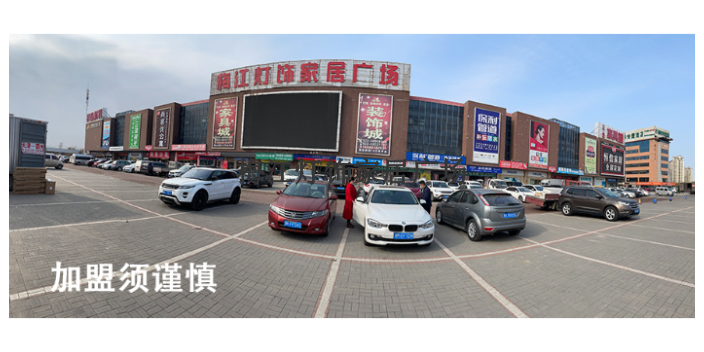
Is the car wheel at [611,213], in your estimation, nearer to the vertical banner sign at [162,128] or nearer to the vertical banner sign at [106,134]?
the vertical banner sign at [162,128]

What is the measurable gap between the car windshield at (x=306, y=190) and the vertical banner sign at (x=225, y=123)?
38697 millimetres

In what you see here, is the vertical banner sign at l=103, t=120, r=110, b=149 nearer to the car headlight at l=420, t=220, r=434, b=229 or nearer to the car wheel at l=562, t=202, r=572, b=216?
the car headlight at l=420, t=220, r=434, b=229

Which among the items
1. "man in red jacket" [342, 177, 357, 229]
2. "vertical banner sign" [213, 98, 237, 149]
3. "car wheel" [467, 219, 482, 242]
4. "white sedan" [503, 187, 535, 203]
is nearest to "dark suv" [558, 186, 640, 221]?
"white sedan" [503, 187, 535, 203]

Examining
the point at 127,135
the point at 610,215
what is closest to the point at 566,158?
the point at 610,215

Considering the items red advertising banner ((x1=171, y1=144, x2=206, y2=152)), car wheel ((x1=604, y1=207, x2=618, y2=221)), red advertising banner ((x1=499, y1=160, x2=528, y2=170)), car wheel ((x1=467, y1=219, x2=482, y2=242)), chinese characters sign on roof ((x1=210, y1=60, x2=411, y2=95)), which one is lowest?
car wheel ((x1=467, y1=219, x2=482, y2=242))

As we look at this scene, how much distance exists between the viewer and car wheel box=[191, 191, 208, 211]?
27.3 feet

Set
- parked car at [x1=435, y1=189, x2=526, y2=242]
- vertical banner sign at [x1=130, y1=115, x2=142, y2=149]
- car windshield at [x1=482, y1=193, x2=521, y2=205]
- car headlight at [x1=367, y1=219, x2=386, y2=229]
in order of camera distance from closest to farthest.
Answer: car headlight at [x1=367, y1=219, x2=386, y2=229]
parked car at [x1=435, y1=189, x2=526, y2=242]
car windshield at [x1=482, y1=193, x2=521, y2=205]
vertical banner sign at [x1=130, y1=115, x2=142, y2=149]

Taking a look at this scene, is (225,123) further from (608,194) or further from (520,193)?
(608,194)

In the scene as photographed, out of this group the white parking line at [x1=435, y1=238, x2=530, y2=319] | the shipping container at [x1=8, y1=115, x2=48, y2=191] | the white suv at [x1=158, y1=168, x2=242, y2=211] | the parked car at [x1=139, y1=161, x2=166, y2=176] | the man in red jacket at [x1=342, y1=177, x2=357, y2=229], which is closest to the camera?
the white parking line at [x1=435, y1=238, x2=530, y2=319]

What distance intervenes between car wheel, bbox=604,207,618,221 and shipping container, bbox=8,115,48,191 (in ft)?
78.9

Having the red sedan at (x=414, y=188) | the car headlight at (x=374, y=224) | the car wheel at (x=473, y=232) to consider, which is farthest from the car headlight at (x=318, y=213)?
the red sedan at (x=414, y=188)

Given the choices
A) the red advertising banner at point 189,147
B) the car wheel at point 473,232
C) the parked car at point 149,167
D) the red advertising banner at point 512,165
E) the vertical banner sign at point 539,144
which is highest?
the vertical banner sign at point 539,144

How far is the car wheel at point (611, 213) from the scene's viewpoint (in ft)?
32.2

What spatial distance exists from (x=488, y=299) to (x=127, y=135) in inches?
3103
